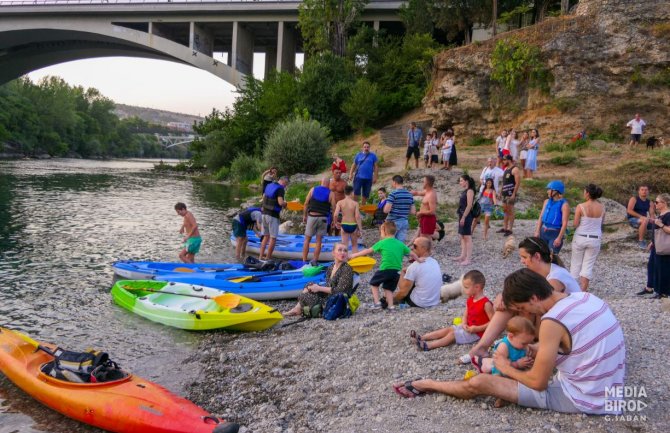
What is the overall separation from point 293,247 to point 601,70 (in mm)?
17661

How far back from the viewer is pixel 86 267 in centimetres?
1193

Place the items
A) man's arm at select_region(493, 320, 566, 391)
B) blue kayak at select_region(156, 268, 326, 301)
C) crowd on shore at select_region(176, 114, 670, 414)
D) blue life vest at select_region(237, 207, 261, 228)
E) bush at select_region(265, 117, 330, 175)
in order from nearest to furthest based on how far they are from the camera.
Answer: man's arm at select_region(493, 320, 566, 391) → crowd on shore at select_region(176, 114, 670, 414) → blue kayak at select_region(156, 268, 326, 301) → blue life vest at select_region(237, 207, 261, 228) → bush at select_region(265, 117, 330, 175)

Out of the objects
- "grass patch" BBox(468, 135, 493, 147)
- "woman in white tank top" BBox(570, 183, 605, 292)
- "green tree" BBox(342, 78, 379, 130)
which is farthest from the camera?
"green tree" BBox(342, 78, 379, 130)

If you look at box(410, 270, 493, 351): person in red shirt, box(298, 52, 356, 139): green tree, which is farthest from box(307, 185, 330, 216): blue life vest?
box(298, 52, 356, 139): green tree

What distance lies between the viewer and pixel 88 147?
2980 inches

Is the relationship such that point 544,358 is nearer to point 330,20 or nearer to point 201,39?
point 330,20

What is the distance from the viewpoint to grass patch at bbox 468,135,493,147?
27.0 metres

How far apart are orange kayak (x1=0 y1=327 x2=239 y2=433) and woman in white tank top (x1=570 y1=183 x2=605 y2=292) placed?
19.3 ft

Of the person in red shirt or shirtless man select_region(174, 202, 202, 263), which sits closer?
the person in red shirt

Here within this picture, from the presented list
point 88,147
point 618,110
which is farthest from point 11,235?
point 88,147

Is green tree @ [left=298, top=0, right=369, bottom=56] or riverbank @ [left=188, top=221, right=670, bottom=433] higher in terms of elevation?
green tree @ [left=298, top=0, right=369, bottom=56]

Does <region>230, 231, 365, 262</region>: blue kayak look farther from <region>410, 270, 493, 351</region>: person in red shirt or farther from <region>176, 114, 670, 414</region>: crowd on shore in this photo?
<region>410, 270, 493, 351</region>: person in red shirt

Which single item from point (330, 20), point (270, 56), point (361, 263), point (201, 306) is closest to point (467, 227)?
point (361, 263)

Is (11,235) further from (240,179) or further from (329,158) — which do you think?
(240,179)
